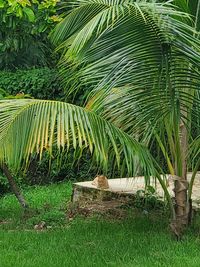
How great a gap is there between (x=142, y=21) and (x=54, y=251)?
7.37 ft

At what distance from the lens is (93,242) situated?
5.66 m

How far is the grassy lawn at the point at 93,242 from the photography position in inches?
195

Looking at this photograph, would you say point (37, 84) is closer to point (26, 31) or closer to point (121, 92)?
point (26, 31)

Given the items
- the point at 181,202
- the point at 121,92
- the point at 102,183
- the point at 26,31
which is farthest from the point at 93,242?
the point at 26,31

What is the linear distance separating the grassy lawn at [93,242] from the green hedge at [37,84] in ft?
13.4

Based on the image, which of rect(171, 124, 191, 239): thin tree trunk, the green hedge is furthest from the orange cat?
the green hedge

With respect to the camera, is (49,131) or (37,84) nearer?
(49,131)

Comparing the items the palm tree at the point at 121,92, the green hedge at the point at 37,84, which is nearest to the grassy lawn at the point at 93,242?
the palm tree at the point at 121,92

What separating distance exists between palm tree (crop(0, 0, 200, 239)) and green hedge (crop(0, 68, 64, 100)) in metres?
5.58

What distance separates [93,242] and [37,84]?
5.93 metres

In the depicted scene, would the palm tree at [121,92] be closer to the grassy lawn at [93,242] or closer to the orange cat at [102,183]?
the grassy lawn at [93,242]

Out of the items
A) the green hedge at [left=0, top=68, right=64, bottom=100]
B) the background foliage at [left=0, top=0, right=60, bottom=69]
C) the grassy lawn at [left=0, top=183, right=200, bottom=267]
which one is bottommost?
the grassy lawn at [left=0, top=183, right=200, bottom=267]

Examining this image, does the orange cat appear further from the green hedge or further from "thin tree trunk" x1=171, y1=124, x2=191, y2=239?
the green hedge

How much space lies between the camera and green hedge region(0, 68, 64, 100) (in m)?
11.1
